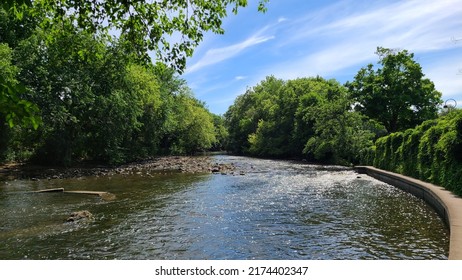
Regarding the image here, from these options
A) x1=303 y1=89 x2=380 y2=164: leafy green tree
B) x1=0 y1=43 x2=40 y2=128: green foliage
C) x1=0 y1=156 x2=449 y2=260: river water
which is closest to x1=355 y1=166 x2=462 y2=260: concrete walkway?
x1=0 y1=156 x2=449 y2=260: river water

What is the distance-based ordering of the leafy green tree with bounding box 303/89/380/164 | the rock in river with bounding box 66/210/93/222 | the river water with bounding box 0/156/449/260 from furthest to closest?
the leafy green tree with bounding box 303/89/380/164 < the rock in river with bounding box 66/210/93/222 < the river water with bounding box 0/156/449/260

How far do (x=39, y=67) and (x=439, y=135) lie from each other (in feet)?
97.6

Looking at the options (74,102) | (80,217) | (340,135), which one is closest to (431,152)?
(80,217)

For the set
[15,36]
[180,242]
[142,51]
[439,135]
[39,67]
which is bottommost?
[180,242]

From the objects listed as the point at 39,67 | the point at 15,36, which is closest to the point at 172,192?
the point at 39,67

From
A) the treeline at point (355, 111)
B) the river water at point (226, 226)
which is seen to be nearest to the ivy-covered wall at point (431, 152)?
the river water at point (226, 226)

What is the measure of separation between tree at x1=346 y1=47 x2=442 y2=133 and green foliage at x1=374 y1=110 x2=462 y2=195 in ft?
73.1

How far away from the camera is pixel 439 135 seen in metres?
17.7

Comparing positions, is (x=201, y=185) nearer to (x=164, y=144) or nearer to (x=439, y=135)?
(x=439, y=135)

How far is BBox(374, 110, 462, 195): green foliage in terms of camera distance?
47.1ft

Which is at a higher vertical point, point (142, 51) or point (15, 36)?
point (15, 36)

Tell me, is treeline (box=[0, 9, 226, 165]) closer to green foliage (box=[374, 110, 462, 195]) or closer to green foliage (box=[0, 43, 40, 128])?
green foliage (box=[374, 110, 462, 195])

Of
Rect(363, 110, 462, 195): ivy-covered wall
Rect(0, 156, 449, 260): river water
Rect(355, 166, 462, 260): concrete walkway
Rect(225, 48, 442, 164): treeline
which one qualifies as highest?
Rect(225, 48, 442, 164): treeline

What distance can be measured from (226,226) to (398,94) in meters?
43.7
